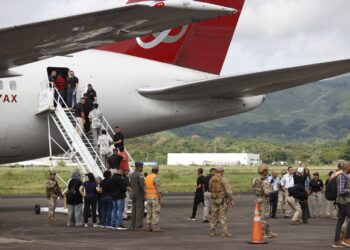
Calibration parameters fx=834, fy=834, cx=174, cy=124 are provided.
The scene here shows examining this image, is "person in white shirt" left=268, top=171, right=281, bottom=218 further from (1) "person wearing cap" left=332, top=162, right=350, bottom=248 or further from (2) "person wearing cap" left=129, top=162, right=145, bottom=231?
(1) "person wearing cap" left=332, top=162, right=350, bottom=248

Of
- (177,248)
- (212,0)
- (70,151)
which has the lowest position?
(177,248)

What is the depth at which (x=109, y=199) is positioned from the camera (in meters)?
25.0

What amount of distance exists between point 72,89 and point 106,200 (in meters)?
6.81

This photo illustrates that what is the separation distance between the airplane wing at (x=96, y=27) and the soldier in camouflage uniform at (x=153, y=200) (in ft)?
13.8

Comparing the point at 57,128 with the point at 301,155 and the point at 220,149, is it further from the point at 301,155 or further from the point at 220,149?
the point at 220,149

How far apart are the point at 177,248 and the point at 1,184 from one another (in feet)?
152

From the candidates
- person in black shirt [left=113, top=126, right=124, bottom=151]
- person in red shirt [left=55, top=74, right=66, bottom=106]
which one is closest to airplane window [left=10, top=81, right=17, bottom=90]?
person in red shirt [left=55, top=74, right=66, bottom=106]

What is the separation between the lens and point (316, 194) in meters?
30.4

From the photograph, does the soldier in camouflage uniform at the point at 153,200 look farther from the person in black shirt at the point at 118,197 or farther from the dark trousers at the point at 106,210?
the dark trousers at the point at 106,210

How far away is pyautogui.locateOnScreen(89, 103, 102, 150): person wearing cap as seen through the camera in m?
29.6

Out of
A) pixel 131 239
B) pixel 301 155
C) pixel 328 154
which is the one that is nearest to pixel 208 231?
pixel 131 239

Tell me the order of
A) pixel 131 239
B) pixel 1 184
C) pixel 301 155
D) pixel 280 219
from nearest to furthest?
1. pixel 131 239
2. pixel 280 219
3. pixel 1 184
4. pixel 301 155

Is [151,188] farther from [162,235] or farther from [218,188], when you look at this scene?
[218,188]

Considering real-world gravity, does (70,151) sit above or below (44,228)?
above
